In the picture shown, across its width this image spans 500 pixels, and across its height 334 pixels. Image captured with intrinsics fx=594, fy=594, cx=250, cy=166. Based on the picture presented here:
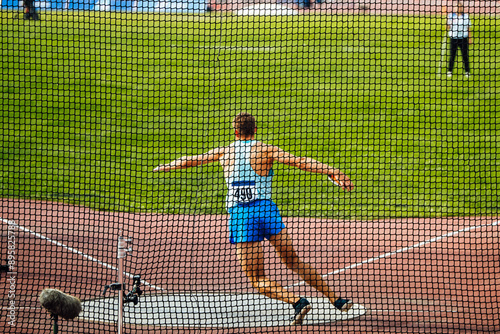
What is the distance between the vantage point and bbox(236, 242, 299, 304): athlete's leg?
5.94 m

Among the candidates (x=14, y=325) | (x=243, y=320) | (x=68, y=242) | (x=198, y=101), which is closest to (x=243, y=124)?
(x=243, y=320)

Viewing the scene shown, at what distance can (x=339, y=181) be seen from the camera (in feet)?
19.0

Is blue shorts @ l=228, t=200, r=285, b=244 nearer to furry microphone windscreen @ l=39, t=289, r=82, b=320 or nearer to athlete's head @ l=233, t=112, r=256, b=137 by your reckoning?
athlete's head @ l=233, t=112, r=256, b=137

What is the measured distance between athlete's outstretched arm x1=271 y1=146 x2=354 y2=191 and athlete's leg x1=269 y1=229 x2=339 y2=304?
0.72 metres

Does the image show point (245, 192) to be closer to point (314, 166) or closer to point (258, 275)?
point (314, 166)

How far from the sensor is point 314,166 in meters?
5.90

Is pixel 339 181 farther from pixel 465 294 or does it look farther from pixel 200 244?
pixel 200 244

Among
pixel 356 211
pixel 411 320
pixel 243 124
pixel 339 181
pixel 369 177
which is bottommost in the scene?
pixel 411 320

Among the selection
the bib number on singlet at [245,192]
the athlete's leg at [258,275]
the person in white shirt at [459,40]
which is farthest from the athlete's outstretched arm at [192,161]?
the person in white shirt at [459,40]

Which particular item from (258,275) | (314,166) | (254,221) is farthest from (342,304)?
(314,166)

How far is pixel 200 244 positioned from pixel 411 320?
343 centimetres

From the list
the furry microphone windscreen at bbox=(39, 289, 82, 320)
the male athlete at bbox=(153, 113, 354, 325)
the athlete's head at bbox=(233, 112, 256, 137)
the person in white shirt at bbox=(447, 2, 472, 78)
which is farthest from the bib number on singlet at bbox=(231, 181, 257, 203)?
the person in white shirt at bbox=(447, 2, 472, 78)

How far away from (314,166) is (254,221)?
81 cm

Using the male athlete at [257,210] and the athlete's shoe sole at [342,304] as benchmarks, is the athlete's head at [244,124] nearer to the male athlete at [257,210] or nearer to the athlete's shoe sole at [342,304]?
the male athlete at [257,210]
